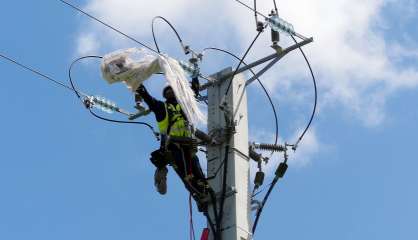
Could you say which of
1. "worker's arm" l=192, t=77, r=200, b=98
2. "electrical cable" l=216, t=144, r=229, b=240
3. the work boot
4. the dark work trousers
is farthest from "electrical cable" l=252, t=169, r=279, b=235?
"worker's arm" l=192, t=77, r=200, b=98

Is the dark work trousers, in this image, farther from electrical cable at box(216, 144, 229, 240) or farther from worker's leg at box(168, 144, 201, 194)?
electrical cable at box(216, 144, 229, 240)

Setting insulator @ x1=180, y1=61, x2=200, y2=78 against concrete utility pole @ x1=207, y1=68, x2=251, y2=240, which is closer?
concrete utility pole @ x1=207, y1=68, x2=251, y2=240

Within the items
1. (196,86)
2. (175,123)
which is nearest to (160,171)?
(175,123)

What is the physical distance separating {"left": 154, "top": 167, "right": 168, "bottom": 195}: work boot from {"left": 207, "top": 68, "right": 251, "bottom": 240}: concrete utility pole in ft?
1.39

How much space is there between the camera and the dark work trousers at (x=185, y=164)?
7.86 metres

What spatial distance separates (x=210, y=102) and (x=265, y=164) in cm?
84

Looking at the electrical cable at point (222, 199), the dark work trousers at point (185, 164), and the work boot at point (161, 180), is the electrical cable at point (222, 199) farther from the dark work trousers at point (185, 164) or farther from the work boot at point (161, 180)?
the work boot at point (161, 180)

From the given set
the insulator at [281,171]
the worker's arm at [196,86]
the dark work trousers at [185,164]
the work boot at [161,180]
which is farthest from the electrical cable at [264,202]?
the worker's arm at [196,86]

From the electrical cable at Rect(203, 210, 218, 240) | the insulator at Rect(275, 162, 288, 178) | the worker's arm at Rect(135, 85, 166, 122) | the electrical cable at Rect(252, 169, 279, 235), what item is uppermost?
the worker's arm at Rect(135, 85, 166, 122)

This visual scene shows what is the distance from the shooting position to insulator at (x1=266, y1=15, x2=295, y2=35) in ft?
27.1

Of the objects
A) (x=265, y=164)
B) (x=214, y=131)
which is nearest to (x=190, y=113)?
(x=214, y=131)

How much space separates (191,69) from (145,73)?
3.00 feet

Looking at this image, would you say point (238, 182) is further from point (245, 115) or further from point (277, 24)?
point (277, 24)

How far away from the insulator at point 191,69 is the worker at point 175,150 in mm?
455
